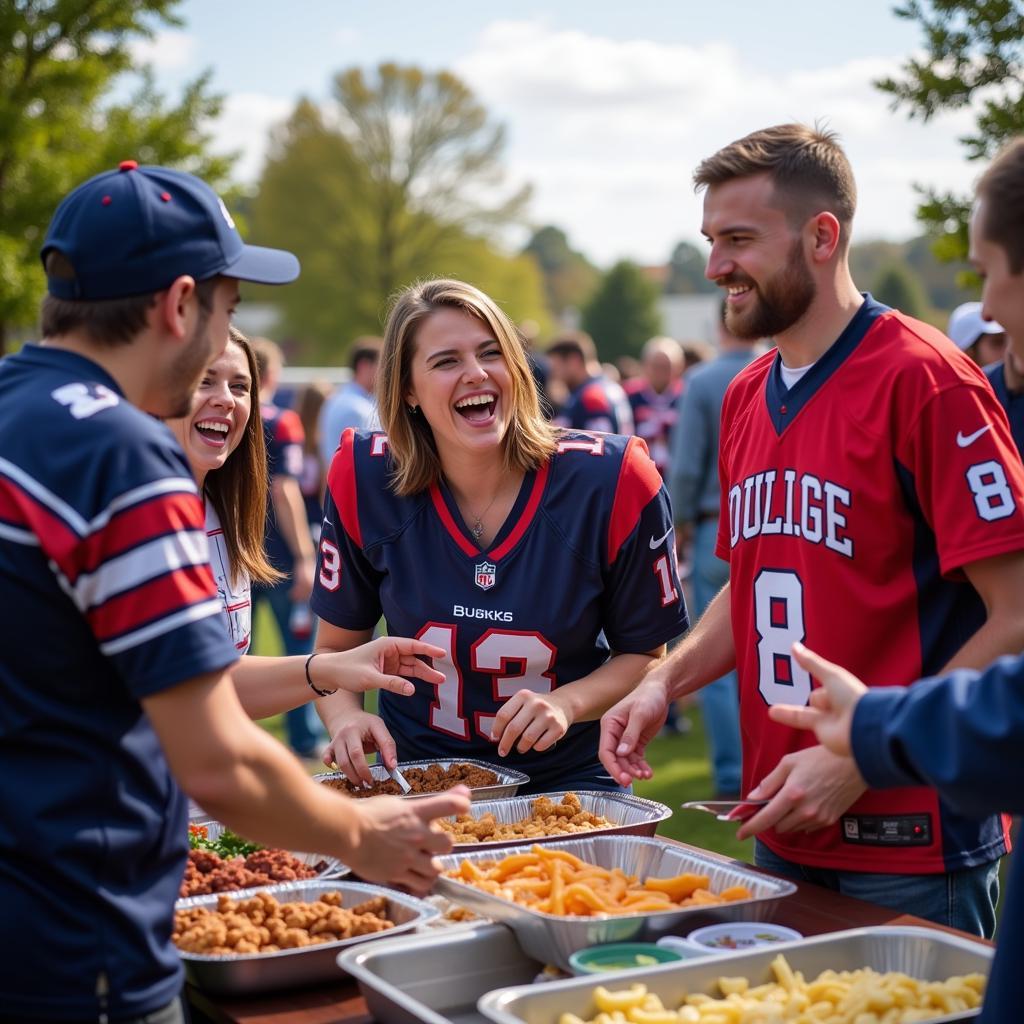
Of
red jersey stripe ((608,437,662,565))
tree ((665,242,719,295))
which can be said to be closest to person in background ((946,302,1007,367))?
red jersey stripe ((608,437,662,565))

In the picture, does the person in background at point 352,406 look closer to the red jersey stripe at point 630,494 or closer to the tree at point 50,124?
the tree at point 50,124

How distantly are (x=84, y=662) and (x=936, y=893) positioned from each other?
1796 mm

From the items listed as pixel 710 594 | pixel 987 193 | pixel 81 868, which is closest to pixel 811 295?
pixel 987 193

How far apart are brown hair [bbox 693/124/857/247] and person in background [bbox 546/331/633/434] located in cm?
655

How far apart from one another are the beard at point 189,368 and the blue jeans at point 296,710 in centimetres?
647

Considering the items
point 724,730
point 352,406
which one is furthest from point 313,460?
point 724,730

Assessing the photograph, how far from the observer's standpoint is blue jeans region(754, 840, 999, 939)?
2.69m

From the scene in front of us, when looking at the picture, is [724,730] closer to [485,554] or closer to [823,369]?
[485,554]

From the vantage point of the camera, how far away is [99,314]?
195 cm

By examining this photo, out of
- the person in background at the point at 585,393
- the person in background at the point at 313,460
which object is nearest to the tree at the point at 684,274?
the person in background at the point at 585,393

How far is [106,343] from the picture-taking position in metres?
1.96

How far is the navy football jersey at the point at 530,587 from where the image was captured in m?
3.41

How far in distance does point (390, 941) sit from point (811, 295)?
5.36 ft

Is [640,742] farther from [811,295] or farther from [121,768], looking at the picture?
[121,768]
